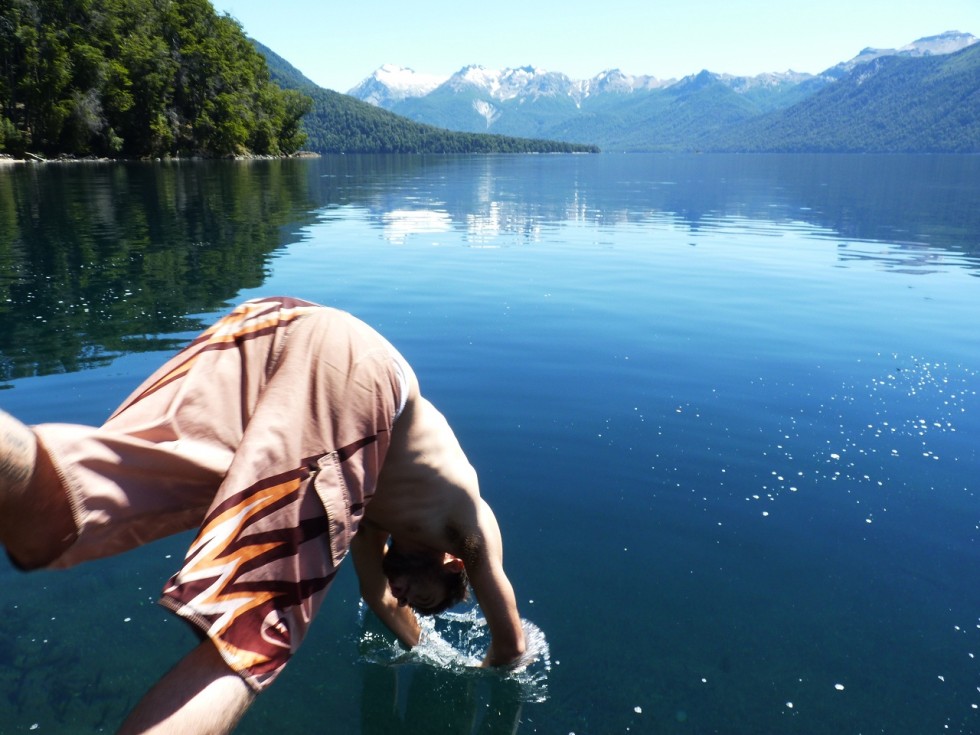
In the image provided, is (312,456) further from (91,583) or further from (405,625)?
(91,583)

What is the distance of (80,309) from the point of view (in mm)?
13328

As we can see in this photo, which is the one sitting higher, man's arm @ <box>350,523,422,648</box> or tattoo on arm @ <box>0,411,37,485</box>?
tattoo on arm @ <box>0,411,37,485</box>

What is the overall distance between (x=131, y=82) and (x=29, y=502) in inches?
3638

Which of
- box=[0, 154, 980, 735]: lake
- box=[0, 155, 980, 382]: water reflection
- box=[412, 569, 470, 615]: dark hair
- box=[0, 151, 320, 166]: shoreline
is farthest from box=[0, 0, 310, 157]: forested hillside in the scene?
box=[412, 569, 470, 615]: dark hair

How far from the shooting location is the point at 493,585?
393cm

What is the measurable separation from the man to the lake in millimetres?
2286

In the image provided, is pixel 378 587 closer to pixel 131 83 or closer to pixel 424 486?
pixel 424 486

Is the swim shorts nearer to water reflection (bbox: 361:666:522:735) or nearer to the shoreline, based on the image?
water reflection (bbox: 361:666:522:735)

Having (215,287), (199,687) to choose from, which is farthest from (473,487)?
(215,287)

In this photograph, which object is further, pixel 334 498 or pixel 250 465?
pixel 334 498

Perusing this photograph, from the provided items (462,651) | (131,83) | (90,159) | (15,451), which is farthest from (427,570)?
(131,83)

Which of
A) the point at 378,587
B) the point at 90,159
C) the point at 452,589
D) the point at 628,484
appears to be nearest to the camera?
the point at 452,589

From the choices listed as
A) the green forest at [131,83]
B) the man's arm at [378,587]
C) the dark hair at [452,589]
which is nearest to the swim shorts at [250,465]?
the dark hair at [452,589]

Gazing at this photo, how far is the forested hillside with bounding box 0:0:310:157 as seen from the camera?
68875mm
